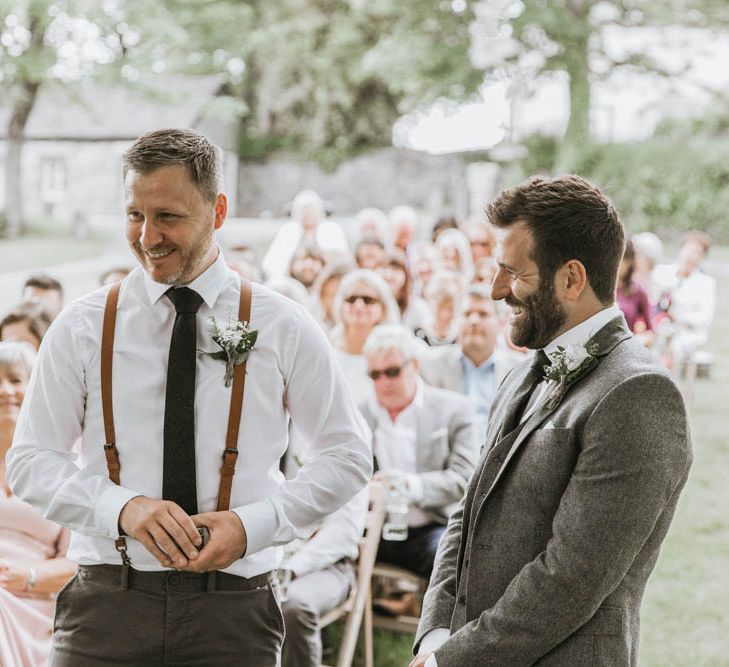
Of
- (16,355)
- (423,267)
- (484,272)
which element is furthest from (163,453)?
(423,267)

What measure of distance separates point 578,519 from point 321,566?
2356 mm

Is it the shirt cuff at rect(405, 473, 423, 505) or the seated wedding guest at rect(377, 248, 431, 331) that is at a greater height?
the seated wedding guest at rect(377, 248, 431, 331)

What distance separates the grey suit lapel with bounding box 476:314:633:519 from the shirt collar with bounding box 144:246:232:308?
803 millimetres

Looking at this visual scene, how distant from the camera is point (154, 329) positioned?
2.14 metres

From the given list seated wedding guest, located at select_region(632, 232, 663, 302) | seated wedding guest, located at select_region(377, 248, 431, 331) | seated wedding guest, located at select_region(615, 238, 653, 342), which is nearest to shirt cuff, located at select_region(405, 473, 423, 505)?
seated wedding guest, located at select_region(377, 248, 431, 331)

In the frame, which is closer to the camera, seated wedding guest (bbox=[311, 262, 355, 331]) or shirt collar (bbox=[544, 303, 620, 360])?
shirt collar (bbox=[544, 303, 620, 360])

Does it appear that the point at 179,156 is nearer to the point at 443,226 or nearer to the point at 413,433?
the point at 413,433

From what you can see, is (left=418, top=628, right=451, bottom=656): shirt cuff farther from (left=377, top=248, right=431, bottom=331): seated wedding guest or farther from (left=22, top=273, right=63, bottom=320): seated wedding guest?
(left=377, top=248, right=431, bottom=331): seated wedding guest

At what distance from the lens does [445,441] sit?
441 cm

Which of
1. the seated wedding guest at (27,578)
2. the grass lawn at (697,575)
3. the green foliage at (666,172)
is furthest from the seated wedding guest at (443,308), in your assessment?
the green foliage at (666,172)

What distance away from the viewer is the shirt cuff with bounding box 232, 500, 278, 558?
2.03m

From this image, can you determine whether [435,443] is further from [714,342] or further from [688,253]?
[714,342]

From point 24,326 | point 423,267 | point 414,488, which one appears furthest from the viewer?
point 423,267

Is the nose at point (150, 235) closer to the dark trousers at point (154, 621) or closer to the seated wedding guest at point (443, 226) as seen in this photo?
the dark trousers at point (154, 621)
